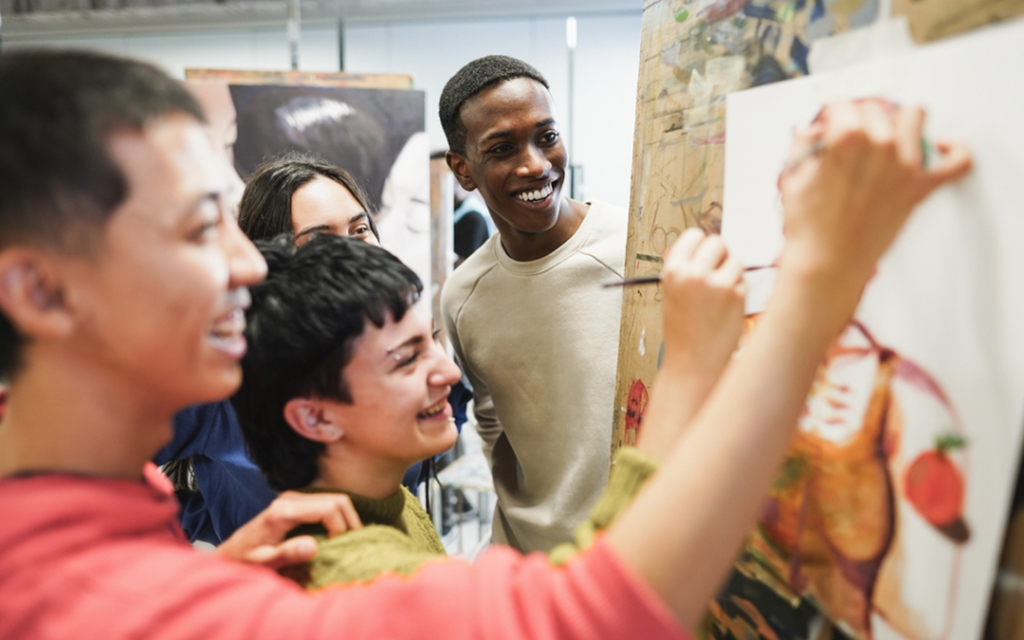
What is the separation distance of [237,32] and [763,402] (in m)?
3.89

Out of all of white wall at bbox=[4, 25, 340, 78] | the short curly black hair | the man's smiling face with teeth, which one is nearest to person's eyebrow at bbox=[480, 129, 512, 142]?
→ the man's smiling face with teeth

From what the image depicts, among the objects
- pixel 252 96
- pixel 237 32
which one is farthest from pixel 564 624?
pixel 237 32

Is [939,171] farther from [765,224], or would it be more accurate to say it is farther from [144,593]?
[144,593]

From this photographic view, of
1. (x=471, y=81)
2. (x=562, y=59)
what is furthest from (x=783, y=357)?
(x=562, y=59)

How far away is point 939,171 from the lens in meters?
0.48

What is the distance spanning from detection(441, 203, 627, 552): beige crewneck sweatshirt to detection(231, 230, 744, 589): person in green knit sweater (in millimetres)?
572

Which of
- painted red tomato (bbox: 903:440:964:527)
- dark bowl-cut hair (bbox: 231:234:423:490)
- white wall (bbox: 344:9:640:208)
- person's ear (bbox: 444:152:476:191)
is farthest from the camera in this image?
white wall (bbox: 344:9:640:208)

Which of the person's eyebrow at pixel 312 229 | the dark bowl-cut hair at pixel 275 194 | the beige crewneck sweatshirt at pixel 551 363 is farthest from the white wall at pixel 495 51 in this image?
the person's eyebrow at pixel 312 229

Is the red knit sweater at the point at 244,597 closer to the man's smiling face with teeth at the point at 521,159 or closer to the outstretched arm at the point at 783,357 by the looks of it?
the outstretched arm at the point at 783,357

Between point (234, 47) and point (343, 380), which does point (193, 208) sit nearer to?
point (343, 380)

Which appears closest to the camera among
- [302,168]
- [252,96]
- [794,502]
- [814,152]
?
[814,152]

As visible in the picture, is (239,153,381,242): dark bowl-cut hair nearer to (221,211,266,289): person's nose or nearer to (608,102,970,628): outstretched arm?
(221,211,266,289): person's nose

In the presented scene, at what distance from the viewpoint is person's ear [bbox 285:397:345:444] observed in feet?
2.33

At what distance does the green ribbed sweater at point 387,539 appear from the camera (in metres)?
0.49
